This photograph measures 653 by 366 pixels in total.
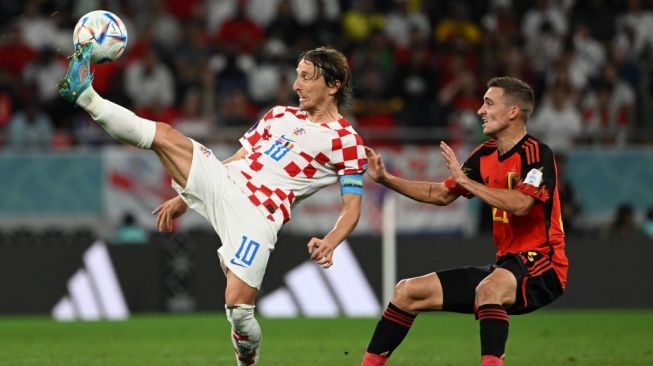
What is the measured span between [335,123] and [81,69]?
70.1 inches

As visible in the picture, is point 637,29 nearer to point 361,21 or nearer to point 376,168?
point 361,21

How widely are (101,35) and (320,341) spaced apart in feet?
16.9

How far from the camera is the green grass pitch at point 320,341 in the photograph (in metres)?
9.95

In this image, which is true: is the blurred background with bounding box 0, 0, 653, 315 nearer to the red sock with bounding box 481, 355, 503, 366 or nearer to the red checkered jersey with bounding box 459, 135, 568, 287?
the red checkered jersey with bounding box 459, 135, 568, 287

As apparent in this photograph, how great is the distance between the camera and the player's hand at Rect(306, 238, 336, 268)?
7.23m

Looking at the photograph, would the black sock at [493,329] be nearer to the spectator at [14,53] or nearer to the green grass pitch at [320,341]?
the green grass pitch at [320,341]

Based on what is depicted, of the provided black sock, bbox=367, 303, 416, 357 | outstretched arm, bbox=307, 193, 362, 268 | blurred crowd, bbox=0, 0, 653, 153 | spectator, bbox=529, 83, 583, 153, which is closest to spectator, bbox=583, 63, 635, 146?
blurred crowd, bbox=0, 0, 653, 153

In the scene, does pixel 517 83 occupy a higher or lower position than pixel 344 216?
higher

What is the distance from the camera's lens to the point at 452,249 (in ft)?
50.6

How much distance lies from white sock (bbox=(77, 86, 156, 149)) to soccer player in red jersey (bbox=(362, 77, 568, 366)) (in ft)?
5.90

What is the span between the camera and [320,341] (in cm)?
1175

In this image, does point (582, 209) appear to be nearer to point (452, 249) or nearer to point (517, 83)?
point (452, 249)

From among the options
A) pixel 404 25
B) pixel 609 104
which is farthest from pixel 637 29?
pixel 404 25

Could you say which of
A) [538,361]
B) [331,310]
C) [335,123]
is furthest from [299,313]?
[335,123]
